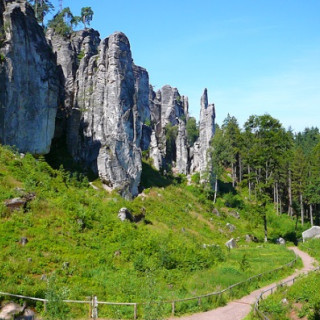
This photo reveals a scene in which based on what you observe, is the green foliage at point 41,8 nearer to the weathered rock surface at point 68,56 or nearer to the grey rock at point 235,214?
the weathered rock surface at point 68,56

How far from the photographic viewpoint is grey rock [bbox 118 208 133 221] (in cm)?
3200

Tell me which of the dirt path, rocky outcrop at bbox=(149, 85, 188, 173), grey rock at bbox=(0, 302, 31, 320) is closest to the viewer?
grey rock at bbox=(0, 302, 31, 320)

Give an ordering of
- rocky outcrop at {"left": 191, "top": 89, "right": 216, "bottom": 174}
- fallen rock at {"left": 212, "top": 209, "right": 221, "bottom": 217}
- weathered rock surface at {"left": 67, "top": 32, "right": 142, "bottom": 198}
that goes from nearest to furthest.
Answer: weathered rock surface at {"left": 67, "top": 32, "right": 142, "bottom": 198} → fallen rock at {"left": 212, "top": 209, "right": 221, "bottom": 217} → rocky outcrop at {"left": 191, "top": 89, "right": 216, "bottom": 174}

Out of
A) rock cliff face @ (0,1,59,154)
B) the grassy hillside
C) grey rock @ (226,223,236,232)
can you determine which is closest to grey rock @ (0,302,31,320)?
the grassy hillside

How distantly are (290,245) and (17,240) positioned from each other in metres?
34.5

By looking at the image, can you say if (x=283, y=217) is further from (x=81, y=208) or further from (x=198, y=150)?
(x=81, y=208)

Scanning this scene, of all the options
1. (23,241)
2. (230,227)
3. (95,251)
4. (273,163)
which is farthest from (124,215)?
(273,163)

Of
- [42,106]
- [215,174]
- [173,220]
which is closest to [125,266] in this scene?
[173,220]

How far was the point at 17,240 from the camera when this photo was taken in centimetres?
2144

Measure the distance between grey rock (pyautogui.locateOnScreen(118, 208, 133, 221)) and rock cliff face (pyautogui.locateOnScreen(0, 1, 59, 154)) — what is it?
13159 millimetres

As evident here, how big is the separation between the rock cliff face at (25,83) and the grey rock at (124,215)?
13159 mm

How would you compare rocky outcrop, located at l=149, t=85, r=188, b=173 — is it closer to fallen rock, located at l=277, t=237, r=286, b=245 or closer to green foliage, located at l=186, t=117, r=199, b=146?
green foliage, located at l=186, t=117, r=199, b=146

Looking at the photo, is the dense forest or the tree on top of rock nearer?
the dense forest

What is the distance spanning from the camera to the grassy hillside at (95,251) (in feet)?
60.0
